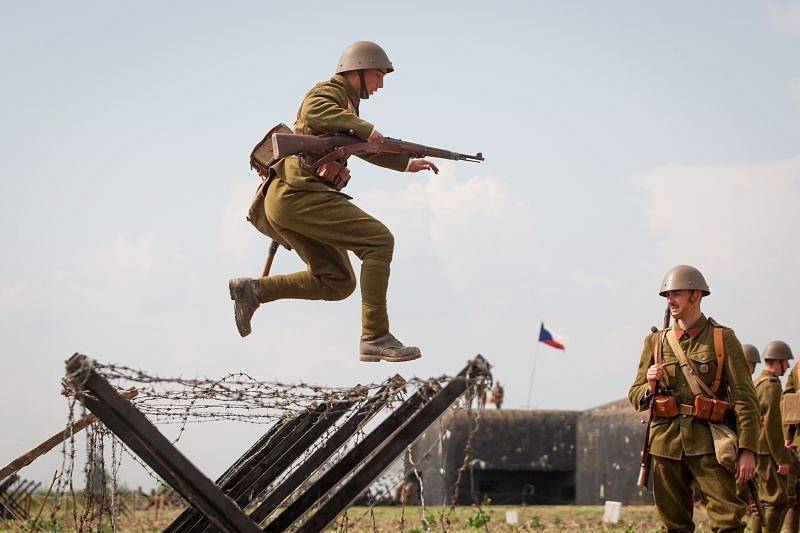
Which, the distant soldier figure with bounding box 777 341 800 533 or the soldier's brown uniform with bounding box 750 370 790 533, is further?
the distant soldier figure with bounding box 777 341 800 533

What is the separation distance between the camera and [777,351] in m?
14.0

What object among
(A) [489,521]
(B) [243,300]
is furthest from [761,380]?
(B) [243,300]

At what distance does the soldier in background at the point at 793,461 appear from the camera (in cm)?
1316

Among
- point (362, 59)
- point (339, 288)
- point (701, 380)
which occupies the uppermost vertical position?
point (362, 59)

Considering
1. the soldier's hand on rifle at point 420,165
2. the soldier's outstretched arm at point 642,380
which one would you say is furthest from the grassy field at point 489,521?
the soldier's hand on rifle at point 420,165

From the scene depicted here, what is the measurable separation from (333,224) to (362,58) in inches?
47.1

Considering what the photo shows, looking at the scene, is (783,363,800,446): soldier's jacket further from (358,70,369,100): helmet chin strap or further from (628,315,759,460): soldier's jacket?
(358,70,369,100): helmet chin strap

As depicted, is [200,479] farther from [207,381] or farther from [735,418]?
[735,418]

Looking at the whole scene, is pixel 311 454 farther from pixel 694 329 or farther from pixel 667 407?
pixel 694 329

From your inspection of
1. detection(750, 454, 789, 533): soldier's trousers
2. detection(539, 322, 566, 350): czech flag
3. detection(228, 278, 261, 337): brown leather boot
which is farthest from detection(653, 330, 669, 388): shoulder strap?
detection(539, 322, 566, 350): czech flag

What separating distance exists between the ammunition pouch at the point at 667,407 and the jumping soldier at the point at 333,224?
5.72ft

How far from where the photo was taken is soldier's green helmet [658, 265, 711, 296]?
26.7 ft

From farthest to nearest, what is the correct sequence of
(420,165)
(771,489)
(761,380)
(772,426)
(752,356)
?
(752,356), (761,380), (771,489), (772,426), (420,165)

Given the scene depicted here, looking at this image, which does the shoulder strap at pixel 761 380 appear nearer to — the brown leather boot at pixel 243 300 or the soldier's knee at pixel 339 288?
the soldier's knee at pixel 339 288
